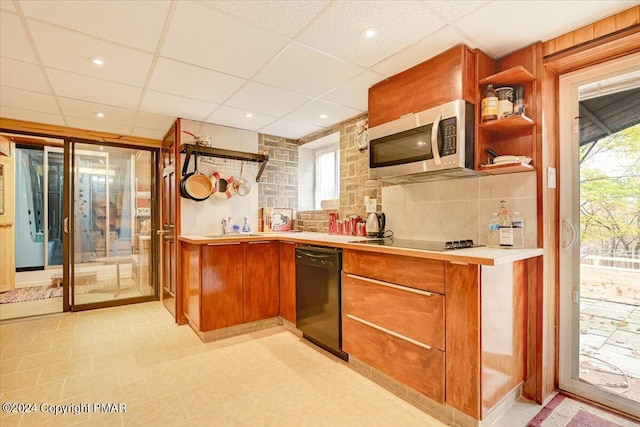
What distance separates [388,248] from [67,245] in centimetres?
378

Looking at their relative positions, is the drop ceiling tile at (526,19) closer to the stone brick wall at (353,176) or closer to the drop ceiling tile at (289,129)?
the stone brick wall at (353,176)

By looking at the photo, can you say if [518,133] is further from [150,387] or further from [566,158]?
[150,387]

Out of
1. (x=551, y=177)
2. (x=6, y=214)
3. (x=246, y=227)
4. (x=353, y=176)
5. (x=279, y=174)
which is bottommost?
(x=246, y=227)

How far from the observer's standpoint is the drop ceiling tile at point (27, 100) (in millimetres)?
2537

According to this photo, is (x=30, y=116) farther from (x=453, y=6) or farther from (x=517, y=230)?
(x=517, y=230)

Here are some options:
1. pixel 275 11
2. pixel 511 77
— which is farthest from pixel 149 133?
pixel 511 77

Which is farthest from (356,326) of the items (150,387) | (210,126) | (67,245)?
(67,245)

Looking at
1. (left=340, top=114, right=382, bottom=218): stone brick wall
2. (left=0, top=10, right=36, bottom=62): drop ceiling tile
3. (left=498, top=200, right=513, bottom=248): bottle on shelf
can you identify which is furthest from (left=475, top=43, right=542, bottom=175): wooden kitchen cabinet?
(left=0, top=10, right=36, bottom=62): drop ceiling tile

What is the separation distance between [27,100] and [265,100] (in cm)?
208

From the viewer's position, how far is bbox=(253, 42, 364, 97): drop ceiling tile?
79.7 inches

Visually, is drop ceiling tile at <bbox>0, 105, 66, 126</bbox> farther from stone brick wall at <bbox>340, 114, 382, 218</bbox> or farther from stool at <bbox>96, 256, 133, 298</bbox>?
stone brick wall at <bbox>340, 114, 382, 218</bbox>

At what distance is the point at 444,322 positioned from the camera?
1.66 metres

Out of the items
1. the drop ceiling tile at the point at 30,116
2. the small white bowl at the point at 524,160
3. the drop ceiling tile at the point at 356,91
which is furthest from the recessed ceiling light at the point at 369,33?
the drop ceiling tile at the point at 30,116

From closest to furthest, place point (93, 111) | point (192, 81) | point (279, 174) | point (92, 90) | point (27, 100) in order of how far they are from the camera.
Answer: point (192, 81)
point (92, 90)
point (27, 100)
point (93, 111)
point (279, 174)
